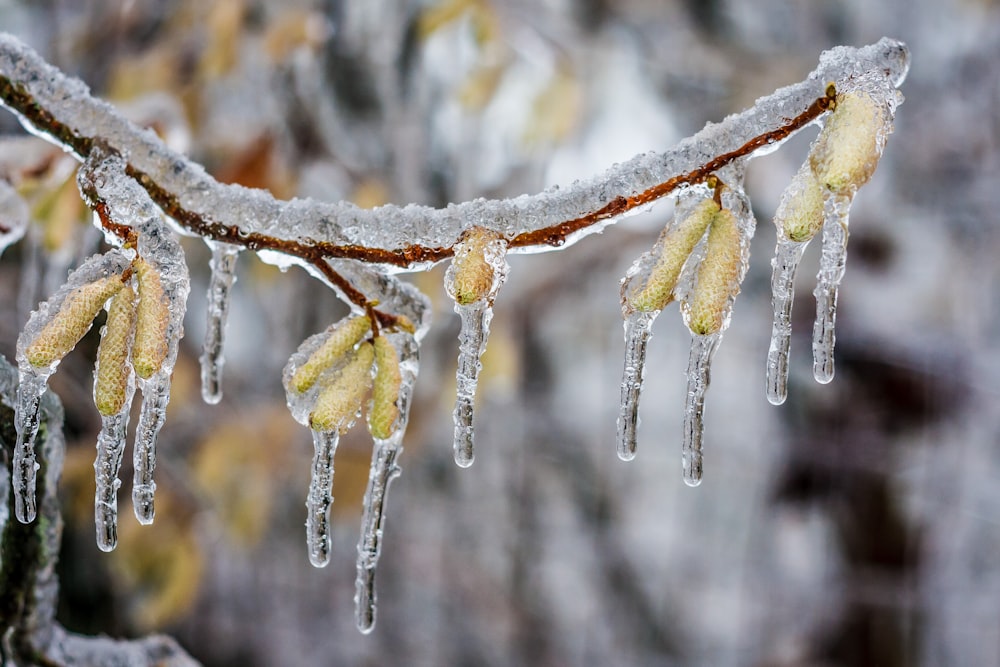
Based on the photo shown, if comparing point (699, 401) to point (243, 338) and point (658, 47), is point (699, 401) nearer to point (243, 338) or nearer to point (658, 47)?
point (658, 47)

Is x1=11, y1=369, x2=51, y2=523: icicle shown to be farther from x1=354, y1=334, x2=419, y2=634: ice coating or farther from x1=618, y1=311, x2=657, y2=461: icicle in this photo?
x1=618, y1=311, x2=657, y2=461: icicle

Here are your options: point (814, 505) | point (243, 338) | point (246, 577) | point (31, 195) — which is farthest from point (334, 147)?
point (814, 505)

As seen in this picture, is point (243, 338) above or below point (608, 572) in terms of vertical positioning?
above

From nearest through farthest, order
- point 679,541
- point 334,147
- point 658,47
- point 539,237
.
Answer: point 539,237 → point 334,147 → point 658,47 → point 679,541

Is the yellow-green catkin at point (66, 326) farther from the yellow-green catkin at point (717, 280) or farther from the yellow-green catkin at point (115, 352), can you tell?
the yellow-green catkin at point (717, 280)

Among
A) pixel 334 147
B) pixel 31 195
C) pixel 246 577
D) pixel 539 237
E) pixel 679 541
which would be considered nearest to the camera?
pixel 539 237

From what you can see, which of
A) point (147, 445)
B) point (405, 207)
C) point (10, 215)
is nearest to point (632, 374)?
point (405, 207)
